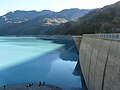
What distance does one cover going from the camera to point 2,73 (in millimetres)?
48625

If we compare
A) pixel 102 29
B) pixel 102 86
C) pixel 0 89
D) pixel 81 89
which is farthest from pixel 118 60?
pixel 102 29

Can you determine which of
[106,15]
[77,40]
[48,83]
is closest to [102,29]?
[106,15]

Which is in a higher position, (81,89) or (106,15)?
(106,15)

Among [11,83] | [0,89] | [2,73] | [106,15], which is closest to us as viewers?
[0,89]

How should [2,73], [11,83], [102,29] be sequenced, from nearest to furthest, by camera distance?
[11,83]
[2,73]
[102,29]

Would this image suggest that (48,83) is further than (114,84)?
Yes

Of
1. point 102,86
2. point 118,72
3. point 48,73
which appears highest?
point 118,72

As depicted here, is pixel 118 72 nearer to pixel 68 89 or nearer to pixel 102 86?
pixel 102 86

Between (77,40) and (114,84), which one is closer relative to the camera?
(114,84)

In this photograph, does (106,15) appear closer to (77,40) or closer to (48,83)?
(77,40)

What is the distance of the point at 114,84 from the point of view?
17.8 meters

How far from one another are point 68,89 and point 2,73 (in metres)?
18.0

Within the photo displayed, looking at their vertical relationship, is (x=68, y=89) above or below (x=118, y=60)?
below

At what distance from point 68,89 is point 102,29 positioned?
107751mm
